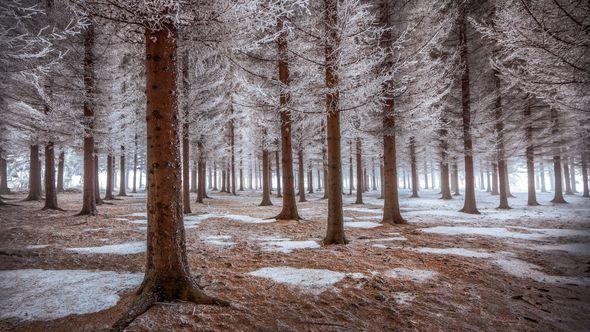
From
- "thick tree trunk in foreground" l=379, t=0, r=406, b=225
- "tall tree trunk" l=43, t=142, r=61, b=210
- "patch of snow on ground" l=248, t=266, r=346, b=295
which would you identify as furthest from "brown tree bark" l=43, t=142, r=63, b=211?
"thick tree trunk in foreground" l=379, t=0, r=406, b=225

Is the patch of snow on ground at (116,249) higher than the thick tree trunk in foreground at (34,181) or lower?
lower

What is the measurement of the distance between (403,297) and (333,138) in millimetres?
3625

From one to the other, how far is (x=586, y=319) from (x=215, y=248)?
552cm

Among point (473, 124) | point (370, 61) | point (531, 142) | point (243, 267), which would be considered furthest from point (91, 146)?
point (531, 142)

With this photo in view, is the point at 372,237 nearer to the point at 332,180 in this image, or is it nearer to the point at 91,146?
the point at 332,180

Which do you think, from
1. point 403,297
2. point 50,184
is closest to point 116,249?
point 403,297

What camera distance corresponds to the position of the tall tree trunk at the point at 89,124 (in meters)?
10.4

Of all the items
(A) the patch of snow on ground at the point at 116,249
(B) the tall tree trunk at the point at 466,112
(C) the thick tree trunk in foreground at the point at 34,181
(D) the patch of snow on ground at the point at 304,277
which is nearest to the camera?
(D) the patch of snow on ground at the point at 304,277

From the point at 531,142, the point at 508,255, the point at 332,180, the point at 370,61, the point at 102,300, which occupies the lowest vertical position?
the point at 508,255

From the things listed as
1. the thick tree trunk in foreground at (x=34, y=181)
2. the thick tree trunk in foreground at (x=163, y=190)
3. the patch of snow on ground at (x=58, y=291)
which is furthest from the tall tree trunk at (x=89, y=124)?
the thick tree trunk in foreground at (x=163, y=190)

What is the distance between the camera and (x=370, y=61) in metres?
6.34

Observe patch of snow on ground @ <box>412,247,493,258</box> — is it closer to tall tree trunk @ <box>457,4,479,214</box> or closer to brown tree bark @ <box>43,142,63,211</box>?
tall tree trunk @ <box>457,4,479,214</box>

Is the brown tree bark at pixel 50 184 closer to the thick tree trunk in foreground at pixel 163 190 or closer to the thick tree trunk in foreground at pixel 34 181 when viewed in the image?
the thick tree trunk in foreground at pixel 34 181

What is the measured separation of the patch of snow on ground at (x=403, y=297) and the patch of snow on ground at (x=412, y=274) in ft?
1.93
